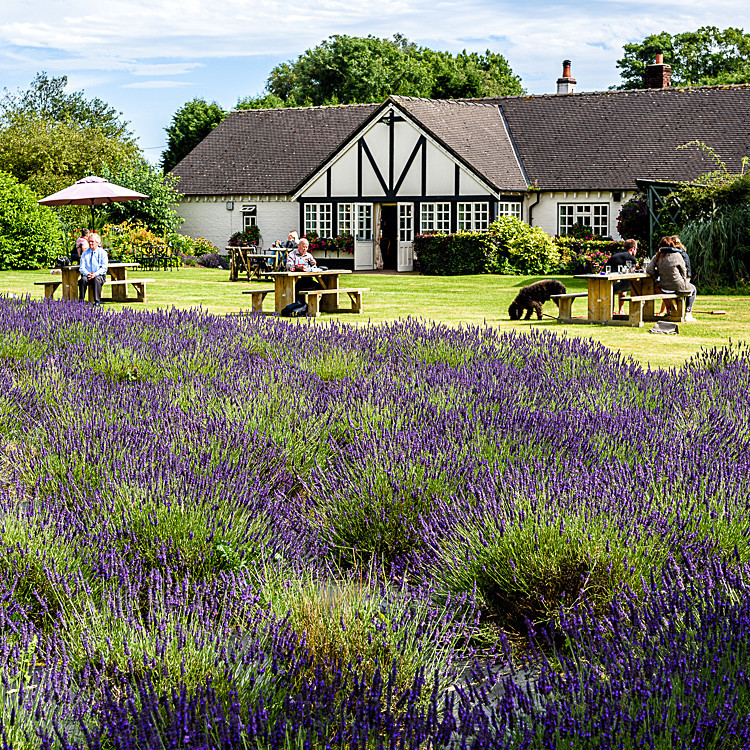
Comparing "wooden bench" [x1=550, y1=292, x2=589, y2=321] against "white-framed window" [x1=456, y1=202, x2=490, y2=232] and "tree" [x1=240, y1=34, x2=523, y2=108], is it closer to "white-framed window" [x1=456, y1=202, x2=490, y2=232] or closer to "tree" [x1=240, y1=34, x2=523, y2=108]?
"white-framed window" [x1=456, y1=202, x2=490, y2=232]

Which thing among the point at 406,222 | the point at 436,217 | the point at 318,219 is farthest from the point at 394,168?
the point at 318,219

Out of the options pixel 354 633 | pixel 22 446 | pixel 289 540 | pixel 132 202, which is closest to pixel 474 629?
pixel 354 633

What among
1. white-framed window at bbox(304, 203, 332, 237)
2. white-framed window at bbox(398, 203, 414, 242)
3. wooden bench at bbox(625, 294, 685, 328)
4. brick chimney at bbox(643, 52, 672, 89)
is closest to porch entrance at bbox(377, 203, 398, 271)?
white-framed window at bbox(398, 203, 414, 242)

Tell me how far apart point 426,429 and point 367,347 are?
11.6 feet

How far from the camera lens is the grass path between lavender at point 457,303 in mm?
13453

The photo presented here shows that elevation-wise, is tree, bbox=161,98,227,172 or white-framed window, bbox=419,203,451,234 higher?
tree, bbox=161,98,227,172

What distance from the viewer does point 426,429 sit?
525cm

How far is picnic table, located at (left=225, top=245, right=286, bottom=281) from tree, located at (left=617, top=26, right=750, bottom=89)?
135 feet

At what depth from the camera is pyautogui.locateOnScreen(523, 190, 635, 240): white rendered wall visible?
34.0 metres

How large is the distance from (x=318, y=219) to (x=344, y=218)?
4.38 ft

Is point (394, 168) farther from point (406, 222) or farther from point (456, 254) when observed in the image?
point (456, 254)

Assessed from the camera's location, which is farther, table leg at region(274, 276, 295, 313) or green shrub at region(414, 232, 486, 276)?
green shrub at region(414, 232, 486, 276)

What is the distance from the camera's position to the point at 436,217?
34.8 meters

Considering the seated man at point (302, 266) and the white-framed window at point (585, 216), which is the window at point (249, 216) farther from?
the seated man at point (302, 266)
